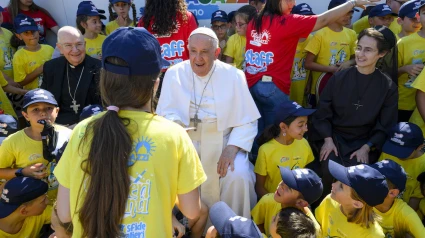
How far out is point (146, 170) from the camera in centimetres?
163

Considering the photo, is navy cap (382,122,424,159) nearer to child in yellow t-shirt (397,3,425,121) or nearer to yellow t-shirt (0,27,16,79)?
child in yellow t-shirt (397,3,425,121)

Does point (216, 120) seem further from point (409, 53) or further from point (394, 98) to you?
point (409, 53)

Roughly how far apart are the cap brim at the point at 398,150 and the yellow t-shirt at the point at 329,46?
57.2 inches

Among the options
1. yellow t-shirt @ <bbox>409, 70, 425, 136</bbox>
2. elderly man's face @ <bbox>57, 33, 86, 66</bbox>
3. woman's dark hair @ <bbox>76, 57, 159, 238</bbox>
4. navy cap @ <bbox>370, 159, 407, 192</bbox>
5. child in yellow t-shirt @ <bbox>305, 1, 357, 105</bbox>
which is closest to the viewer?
woman's dark hair @ <bbox>76, 57, 159, 238</bbox>

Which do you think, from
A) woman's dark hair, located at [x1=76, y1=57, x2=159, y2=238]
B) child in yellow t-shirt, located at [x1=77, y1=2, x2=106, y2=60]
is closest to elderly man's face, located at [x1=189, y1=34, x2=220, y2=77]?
woman's dark hair, located at [x1=76, y1=57, x2=159, y2=238]

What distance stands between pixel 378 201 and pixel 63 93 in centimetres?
300

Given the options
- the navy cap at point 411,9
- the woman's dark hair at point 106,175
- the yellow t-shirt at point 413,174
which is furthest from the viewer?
the navy cap at point 411,9

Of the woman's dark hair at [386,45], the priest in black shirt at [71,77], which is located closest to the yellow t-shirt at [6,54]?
the priest in black shirt at [71,77]

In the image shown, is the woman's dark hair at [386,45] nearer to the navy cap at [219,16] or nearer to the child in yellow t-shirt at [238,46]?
the child in yellow t-shirt at [238,46]

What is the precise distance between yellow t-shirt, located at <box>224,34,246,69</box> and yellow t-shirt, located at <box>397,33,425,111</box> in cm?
165

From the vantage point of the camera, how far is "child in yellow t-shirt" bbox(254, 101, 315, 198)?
139 inches

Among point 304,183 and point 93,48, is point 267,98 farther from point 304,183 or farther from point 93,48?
point 93,48

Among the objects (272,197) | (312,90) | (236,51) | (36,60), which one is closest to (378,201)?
(272,197)

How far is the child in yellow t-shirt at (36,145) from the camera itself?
3.35 meters
